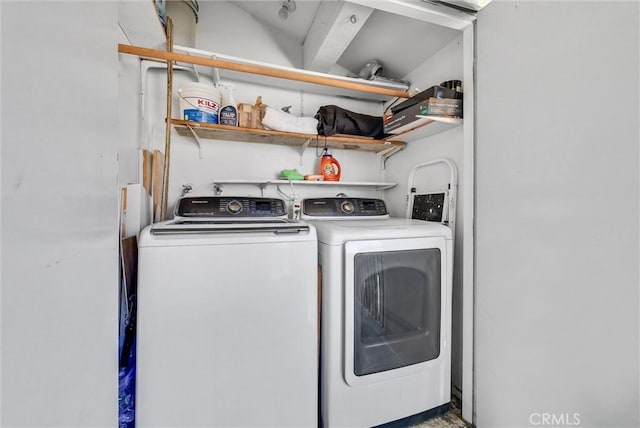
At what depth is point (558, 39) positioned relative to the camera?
0.96 metres

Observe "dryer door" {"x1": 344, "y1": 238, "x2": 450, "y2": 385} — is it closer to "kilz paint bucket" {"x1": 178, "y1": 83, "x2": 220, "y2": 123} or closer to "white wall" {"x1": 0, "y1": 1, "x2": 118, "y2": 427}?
"white wall" {"x1": 0, "y1": 1, "x2": 118, "y2": 427}

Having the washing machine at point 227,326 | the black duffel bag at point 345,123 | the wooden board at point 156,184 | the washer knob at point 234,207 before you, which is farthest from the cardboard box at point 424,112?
the wooden board at point 156,184

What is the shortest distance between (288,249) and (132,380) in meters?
0.89

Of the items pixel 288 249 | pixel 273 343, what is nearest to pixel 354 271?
pixel 288 249

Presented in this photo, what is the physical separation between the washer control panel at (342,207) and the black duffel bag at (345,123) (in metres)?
0.52

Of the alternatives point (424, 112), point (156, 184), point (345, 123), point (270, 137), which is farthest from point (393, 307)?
point (156, 184)

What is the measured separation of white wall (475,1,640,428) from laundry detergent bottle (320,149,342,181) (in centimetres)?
103

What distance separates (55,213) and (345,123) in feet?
5.72

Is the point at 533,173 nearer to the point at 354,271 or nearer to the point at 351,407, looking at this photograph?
the point at 354,271

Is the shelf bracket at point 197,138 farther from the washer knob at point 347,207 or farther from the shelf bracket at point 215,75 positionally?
the washer knob at point 347,207

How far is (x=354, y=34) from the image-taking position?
1629 mm

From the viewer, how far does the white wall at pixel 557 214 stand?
2.61 feet

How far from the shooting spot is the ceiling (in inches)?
63.3
